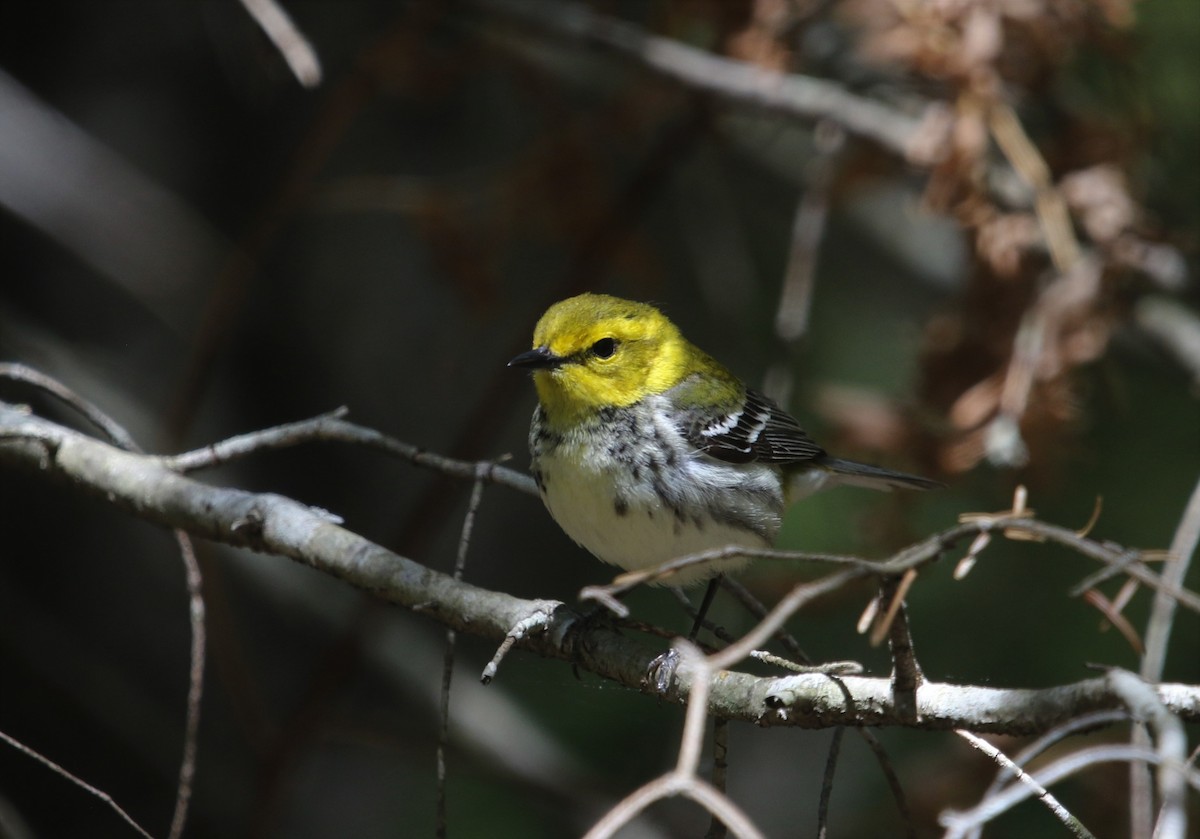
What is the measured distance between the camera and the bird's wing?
321 centimetres

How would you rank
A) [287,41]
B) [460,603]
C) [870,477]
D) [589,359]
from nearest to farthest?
1. [460,603]
2. [287,41]
3. [589,359]
4. [870,477]

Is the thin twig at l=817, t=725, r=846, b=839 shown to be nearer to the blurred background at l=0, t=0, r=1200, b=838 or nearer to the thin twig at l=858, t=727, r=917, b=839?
the thin twig at l=858, t=727, r=917, b=839

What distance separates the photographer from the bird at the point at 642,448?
2.90 m

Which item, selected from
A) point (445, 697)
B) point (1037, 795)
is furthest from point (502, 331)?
point (1037, 795)

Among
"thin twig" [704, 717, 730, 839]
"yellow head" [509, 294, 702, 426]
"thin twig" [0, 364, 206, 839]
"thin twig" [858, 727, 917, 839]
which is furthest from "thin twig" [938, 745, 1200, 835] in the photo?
A: "yellow head" [509, 294, 702, 426]

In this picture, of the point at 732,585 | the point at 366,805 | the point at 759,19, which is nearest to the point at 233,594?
the point at 366,805

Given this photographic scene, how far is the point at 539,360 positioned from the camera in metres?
3.00

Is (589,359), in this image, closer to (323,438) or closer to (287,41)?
(323,438)

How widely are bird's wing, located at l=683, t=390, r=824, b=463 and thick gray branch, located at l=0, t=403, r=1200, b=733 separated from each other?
33.2 inches

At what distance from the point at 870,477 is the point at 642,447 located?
0.89 metres

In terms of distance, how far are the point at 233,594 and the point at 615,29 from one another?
267 cm

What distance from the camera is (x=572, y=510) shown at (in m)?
2.88

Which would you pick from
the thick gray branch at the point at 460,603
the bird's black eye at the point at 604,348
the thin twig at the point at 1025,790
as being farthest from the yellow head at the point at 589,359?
the thin twig at the point at 1025,790

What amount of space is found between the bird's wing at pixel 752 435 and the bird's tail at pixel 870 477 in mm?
66
